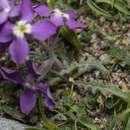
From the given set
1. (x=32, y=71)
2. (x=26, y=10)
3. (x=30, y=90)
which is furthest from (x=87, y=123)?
(x=26, y=10)

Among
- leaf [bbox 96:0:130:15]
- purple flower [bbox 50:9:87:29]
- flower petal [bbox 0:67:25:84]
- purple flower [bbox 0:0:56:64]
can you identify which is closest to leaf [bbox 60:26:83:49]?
purple flower [bbox 50:9:87:29]

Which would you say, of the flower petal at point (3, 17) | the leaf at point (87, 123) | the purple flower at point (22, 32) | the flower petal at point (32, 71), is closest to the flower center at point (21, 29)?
the purple flower at point (22, 32)

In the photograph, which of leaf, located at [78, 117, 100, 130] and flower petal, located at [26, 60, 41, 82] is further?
leaf, located at [78, 117, 100, 130]

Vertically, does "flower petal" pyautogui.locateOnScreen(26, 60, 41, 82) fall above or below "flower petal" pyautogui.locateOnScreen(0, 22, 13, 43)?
→ below

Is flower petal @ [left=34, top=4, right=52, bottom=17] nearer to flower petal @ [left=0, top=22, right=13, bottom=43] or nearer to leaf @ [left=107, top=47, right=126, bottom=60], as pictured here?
flower petal @ [left=0, top=22, right=13, bottom=43]

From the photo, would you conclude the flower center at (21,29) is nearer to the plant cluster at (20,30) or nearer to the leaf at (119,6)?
the plant cluster at (20,30)

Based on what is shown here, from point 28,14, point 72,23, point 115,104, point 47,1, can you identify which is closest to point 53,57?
point 72,23

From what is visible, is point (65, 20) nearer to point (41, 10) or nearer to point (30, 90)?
point (41, 10)
